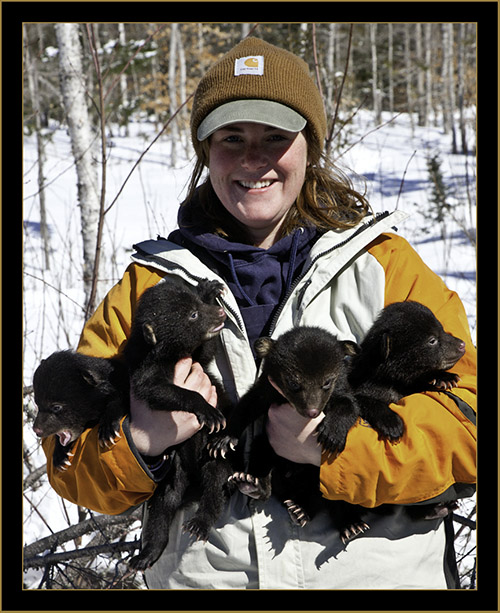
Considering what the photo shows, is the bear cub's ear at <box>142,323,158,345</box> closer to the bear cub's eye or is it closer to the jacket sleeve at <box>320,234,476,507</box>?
the bear cub's eye

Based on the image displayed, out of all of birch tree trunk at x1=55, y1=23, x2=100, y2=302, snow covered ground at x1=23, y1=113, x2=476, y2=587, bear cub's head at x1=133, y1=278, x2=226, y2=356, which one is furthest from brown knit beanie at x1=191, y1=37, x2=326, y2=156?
birch tree trunk at x1=55, y1=23, x2=100, y2=302

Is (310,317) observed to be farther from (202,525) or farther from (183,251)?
(202,525)

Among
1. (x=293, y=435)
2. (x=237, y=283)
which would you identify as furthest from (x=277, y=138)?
(x=293, y=435)

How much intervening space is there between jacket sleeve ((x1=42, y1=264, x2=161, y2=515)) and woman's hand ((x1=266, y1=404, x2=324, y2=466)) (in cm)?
53

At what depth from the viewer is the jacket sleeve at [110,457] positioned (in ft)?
7.20

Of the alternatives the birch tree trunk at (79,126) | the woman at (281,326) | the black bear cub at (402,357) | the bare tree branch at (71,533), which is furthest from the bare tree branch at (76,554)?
the birch tree trunk at (79,126)

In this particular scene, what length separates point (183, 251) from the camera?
257cm

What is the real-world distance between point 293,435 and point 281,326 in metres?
0.51

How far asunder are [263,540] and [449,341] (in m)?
1.11

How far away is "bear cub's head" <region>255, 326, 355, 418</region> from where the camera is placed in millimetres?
2334

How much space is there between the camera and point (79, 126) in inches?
297
